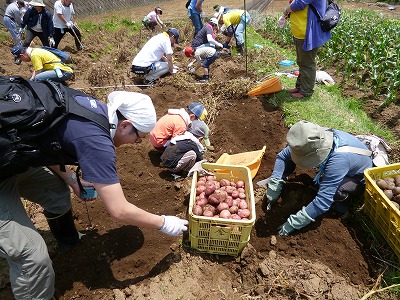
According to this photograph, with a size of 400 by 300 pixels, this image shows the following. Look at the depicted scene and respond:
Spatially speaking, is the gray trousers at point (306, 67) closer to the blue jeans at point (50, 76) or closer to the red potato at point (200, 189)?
the red potato at point (200, 189)

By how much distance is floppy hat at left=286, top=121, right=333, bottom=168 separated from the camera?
2.55 m

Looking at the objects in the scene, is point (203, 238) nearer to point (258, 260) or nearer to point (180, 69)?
point (258, 260)

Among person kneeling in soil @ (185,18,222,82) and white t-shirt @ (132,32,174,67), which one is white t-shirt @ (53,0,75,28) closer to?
white t-shirt @ (132,32,174,67)

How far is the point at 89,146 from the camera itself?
5.73ft

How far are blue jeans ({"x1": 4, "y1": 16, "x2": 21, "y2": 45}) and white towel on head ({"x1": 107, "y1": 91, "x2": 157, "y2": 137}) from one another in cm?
789

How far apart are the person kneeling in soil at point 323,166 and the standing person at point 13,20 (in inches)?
325

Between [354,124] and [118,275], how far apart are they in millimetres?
3983

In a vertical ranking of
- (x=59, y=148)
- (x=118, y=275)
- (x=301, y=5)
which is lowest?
(x=118, y=275)

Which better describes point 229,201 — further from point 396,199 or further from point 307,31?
point 307,31

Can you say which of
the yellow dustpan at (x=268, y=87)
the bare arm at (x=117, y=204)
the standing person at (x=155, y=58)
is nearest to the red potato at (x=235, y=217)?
the bare arm at (x=117, y=204)

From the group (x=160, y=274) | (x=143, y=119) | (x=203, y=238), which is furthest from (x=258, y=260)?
(x=143, y=119)

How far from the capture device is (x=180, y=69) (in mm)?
7031

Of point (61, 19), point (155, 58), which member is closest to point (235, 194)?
point (155, 58)

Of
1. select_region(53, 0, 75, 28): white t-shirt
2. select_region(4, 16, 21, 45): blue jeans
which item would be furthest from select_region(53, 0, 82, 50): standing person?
select_region(4, 16, 21, 45): blue jeans
